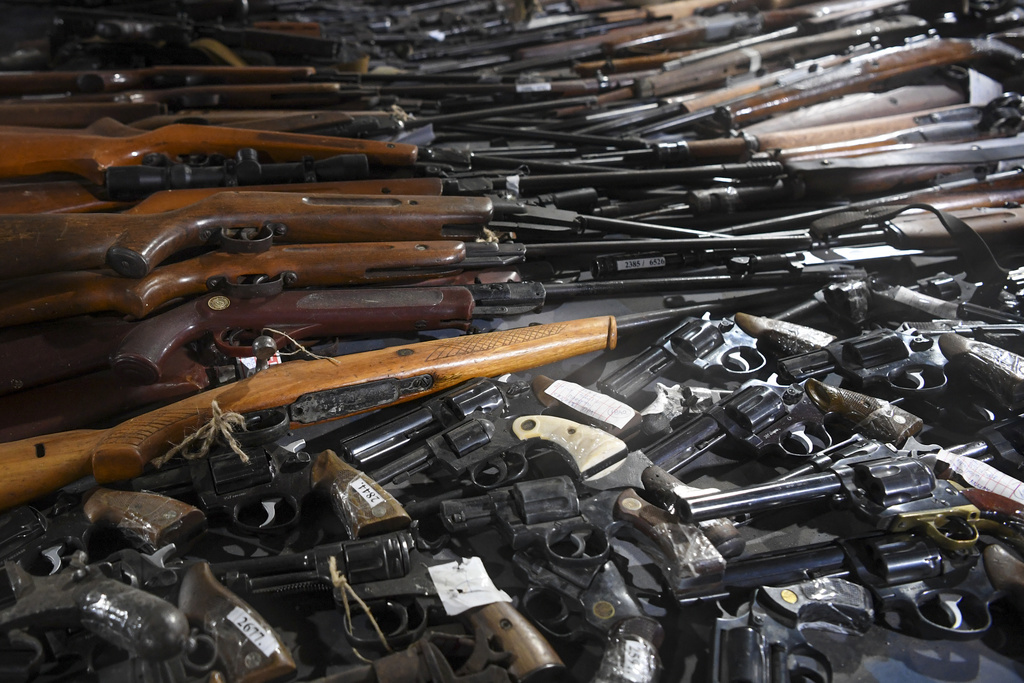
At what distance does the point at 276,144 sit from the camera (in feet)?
11.3

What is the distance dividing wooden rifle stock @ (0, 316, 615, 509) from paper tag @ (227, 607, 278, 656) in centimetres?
69

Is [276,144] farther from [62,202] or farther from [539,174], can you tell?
[539,174]

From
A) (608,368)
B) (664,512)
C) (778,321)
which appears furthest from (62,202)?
(778,321)

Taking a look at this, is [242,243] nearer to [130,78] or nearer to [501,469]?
[501,469]

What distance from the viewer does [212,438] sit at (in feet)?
7.00

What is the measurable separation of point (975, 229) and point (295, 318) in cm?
317

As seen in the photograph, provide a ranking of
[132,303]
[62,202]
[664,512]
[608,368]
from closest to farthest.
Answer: [664,512] → [132,303] → [608,368] → [62,202]

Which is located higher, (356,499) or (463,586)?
(356,499)

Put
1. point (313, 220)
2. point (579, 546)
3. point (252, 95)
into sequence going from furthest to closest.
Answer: point (252, 95)
point (313, 220)
point (579, 546)

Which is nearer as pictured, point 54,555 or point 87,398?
point 54,555

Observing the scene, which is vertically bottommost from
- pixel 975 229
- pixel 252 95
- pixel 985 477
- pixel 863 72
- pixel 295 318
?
pixel 985 477

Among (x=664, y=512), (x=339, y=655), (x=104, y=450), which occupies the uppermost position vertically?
(x=104, y=450)

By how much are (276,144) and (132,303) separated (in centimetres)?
142

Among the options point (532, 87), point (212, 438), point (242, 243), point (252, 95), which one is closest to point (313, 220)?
point (242, 243)
